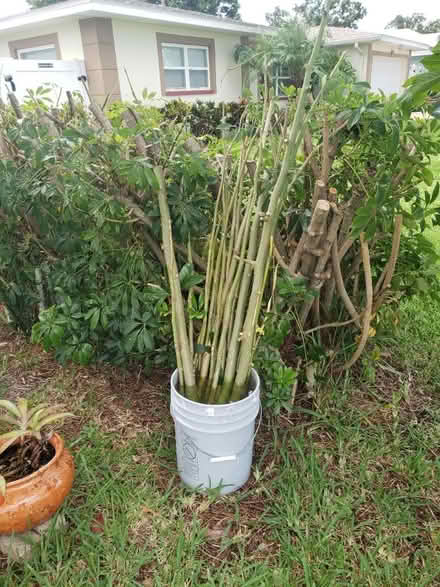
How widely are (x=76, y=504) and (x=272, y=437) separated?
2.65 feet

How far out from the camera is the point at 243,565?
1.36m

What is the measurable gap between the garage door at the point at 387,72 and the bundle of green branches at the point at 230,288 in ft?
51.1

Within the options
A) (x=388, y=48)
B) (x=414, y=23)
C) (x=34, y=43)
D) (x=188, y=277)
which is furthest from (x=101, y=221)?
(x=414, y=23)

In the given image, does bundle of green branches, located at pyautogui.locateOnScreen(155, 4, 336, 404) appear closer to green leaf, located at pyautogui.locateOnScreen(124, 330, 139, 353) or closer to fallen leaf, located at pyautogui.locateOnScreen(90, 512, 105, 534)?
green leaf, located at pyautogui.locateOnScreen(124, 330, 139, 353)

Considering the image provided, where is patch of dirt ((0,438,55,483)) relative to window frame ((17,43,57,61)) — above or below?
below

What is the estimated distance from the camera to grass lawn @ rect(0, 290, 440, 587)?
1331 millimetres

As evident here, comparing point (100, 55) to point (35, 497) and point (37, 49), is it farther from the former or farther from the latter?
point (35, 497)

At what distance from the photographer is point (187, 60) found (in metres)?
10.8

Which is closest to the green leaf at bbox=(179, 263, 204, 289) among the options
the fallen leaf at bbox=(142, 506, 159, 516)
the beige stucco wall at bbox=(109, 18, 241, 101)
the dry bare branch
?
the dry bare branch

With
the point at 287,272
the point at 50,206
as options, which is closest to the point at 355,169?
the point at 287,272

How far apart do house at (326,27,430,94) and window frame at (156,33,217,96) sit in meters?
4.45

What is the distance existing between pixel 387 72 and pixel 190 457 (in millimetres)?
17595

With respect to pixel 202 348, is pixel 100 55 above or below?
above

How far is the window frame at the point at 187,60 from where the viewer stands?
33.5 ft
